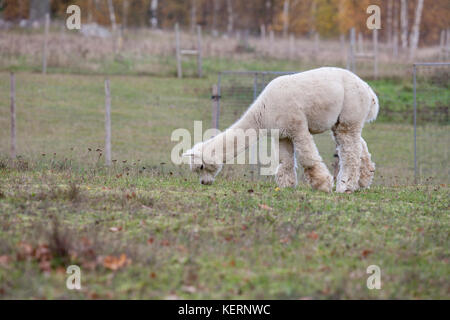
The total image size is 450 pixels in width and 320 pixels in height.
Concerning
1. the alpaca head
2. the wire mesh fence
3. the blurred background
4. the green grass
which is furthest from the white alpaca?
the wire mesh fence

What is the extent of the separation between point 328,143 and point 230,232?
11.3 meters

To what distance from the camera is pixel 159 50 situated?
27594 millimetres

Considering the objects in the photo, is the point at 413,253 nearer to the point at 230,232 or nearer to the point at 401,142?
the point at 230,232

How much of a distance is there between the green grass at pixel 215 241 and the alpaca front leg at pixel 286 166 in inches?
30.0

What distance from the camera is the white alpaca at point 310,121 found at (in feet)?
28.7

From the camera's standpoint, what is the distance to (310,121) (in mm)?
8938

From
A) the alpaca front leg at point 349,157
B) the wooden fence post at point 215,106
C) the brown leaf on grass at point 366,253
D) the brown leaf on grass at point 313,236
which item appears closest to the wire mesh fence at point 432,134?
the wooden fence post at point 215,106

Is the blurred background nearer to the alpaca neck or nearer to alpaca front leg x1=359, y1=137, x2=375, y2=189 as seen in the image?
alpaca front leg x1=359, y1=137, x2=375, y2=189

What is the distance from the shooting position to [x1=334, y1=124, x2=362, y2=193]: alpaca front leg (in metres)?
9.13

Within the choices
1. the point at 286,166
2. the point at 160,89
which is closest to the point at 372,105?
the point at 286,166

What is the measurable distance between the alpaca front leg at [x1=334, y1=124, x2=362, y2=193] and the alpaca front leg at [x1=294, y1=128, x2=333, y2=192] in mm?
297

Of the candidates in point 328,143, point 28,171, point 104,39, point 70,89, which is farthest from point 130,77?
point 28,171

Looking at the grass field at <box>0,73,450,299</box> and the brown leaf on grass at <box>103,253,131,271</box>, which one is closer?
the grass field at <box>0,73,450,299</box>

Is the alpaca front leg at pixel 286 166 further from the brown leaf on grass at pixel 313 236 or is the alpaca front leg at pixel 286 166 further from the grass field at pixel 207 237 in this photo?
the brown leaf on grass at pixel 313 236
